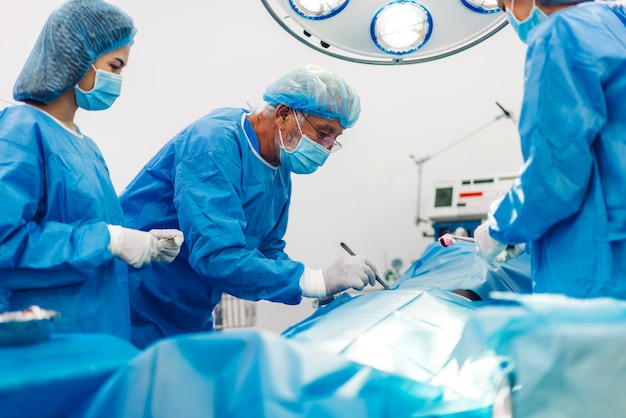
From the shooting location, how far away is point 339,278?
1967 mm

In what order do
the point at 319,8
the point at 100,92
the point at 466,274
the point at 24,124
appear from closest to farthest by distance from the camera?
the point at 24,124 → the point at 100,92 → the point at 319,8 → the point at 466,274

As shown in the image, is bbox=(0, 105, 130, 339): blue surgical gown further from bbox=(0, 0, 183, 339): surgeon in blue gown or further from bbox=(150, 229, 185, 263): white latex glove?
bbox=(150, 229, 185, 263): white latex glove

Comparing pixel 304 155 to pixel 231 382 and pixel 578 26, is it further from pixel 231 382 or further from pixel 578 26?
pixel 231 382

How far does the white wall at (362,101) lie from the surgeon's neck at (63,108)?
66.9 inches

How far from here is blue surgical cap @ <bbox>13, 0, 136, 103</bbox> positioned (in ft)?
5.49

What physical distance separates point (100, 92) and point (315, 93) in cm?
65

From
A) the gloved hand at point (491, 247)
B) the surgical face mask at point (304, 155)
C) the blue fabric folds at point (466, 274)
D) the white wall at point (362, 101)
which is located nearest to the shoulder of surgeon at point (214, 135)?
the surgical face mask at point (304, 155)

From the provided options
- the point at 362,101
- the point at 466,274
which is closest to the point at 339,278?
the point at 466,274

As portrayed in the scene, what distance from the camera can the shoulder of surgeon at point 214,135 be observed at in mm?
1942

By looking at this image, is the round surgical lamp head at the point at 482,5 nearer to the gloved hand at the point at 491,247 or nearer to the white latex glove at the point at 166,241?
the gloved hand at the point at 491,247

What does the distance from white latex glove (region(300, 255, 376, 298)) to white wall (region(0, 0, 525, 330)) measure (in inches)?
62.8

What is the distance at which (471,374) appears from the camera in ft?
3.40

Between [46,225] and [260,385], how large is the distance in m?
0.85

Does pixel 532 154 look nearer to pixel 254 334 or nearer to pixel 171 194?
pixel 254 334
